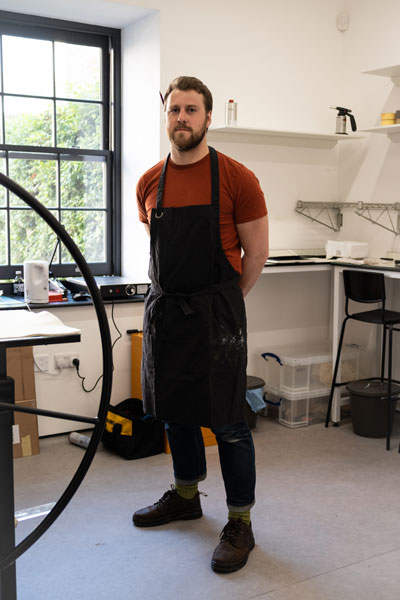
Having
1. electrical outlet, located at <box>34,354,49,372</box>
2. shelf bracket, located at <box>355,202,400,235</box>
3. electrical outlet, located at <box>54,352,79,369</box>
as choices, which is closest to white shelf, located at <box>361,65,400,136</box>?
shelf bracket, located at <box>355,202,400,235</box>

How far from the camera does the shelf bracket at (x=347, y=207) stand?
433 centimetres

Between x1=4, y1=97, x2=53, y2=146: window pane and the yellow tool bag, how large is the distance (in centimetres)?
168

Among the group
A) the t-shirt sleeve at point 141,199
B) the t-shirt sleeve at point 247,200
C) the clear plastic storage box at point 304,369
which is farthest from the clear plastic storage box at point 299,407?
the t-shirt sleeve at point 247,200

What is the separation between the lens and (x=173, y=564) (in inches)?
98.0

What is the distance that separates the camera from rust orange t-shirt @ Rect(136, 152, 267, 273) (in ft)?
7.95

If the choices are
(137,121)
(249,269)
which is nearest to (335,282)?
(137,121)

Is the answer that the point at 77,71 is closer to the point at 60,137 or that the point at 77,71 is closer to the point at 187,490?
the point at 60,137

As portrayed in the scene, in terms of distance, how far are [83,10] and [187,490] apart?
2707 millimetres

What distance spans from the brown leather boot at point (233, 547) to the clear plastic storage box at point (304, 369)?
5.19 feet

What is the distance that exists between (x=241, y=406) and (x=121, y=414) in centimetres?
112

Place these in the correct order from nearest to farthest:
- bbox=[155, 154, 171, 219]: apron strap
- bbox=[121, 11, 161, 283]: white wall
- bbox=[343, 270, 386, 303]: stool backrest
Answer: bbox=[155, 154, 171, 219]: apron strap, bbox=[343, 270, 386, 303]: stool backrest, bbox=[121, 11, 161, 283]: white wall

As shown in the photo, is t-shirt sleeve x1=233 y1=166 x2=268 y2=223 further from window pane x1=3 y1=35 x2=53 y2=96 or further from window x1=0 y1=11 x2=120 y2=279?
window pane x1=3 y1=35 x2=53 y2=96

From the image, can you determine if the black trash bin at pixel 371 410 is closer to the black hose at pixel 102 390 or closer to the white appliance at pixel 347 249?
the white appliance at pixel 347 249

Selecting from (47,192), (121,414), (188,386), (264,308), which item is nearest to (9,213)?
(47,192)
